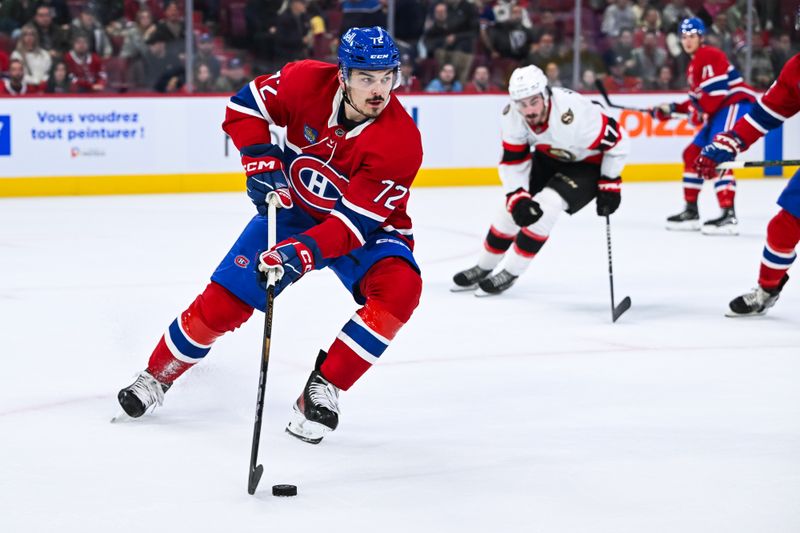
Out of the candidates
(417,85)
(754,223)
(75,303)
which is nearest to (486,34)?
(417,85)

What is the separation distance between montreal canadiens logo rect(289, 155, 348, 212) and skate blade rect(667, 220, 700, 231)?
488 centimetres

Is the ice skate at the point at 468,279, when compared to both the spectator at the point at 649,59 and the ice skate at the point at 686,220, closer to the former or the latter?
the ice skate at the point at 686,220

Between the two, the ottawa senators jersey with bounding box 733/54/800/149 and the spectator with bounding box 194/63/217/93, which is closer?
the ottawa senators jersey with bounding box 733/54/800/149

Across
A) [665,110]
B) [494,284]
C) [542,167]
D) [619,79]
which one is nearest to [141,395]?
[494,284]

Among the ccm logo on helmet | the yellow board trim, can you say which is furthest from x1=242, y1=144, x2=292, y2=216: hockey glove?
the yellow board trim

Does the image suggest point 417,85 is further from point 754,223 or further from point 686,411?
point 686,411

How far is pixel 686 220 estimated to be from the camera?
8023 millimetres

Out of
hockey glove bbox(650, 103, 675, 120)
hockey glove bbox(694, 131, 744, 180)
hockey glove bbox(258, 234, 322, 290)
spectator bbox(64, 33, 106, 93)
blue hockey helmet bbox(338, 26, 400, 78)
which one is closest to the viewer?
hockey glove bbox(258, 234, 322, 290)

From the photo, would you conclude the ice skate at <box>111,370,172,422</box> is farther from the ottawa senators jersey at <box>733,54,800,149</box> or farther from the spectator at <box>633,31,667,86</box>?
the spectator at <box>633,31,667,86</box>

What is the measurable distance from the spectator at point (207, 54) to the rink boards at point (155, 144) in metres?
0.28

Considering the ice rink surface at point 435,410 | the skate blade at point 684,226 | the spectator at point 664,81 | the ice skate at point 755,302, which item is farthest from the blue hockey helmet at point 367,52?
the spectator at point 664,81

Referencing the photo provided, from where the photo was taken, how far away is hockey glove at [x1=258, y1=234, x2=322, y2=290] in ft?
10.1

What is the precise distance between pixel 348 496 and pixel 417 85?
7.72 meters

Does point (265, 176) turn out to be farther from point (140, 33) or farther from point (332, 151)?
point (140, 33)
